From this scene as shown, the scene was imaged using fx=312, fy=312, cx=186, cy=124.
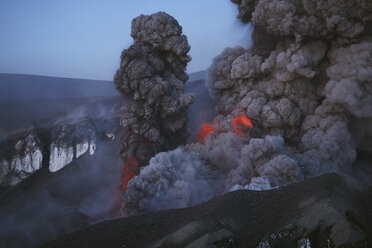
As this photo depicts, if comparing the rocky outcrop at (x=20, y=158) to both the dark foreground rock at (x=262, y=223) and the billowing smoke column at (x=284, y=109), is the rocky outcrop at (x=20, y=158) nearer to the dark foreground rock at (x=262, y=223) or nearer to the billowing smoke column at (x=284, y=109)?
the billowing smoke column at (x=284, y=109)

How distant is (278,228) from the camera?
606 cm

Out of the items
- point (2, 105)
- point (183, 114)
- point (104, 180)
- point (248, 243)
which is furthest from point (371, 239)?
point (2, 105)

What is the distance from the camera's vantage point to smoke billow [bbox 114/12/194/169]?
16.8m

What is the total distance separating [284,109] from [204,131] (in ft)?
18.1

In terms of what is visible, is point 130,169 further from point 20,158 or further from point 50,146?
point 20,158

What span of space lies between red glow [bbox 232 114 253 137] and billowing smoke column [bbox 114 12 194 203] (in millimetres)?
2966

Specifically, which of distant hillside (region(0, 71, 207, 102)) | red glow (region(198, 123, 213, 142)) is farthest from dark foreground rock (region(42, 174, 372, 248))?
distant hillside (region(0, 71, 207, 102))

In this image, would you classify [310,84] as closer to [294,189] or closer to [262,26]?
[262,26]

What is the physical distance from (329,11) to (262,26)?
12.3ft

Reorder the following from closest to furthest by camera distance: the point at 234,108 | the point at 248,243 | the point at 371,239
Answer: the point at 371,239 → the point at 248,243 → the point at 234,108

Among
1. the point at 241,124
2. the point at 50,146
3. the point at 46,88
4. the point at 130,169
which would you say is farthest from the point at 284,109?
the point at 46,88

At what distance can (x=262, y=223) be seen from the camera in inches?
257

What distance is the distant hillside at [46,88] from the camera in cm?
2005

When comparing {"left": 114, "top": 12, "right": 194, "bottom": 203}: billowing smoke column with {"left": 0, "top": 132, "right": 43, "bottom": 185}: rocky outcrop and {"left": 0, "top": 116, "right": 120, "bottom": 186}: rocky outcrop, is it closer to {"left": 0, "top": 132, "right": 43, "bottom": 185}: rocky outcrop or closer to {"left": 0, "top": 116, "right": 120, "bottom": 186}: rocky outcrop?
{"left": 0, "top": 116, "right": 120, "bottom": 186}: rocky outcrop
